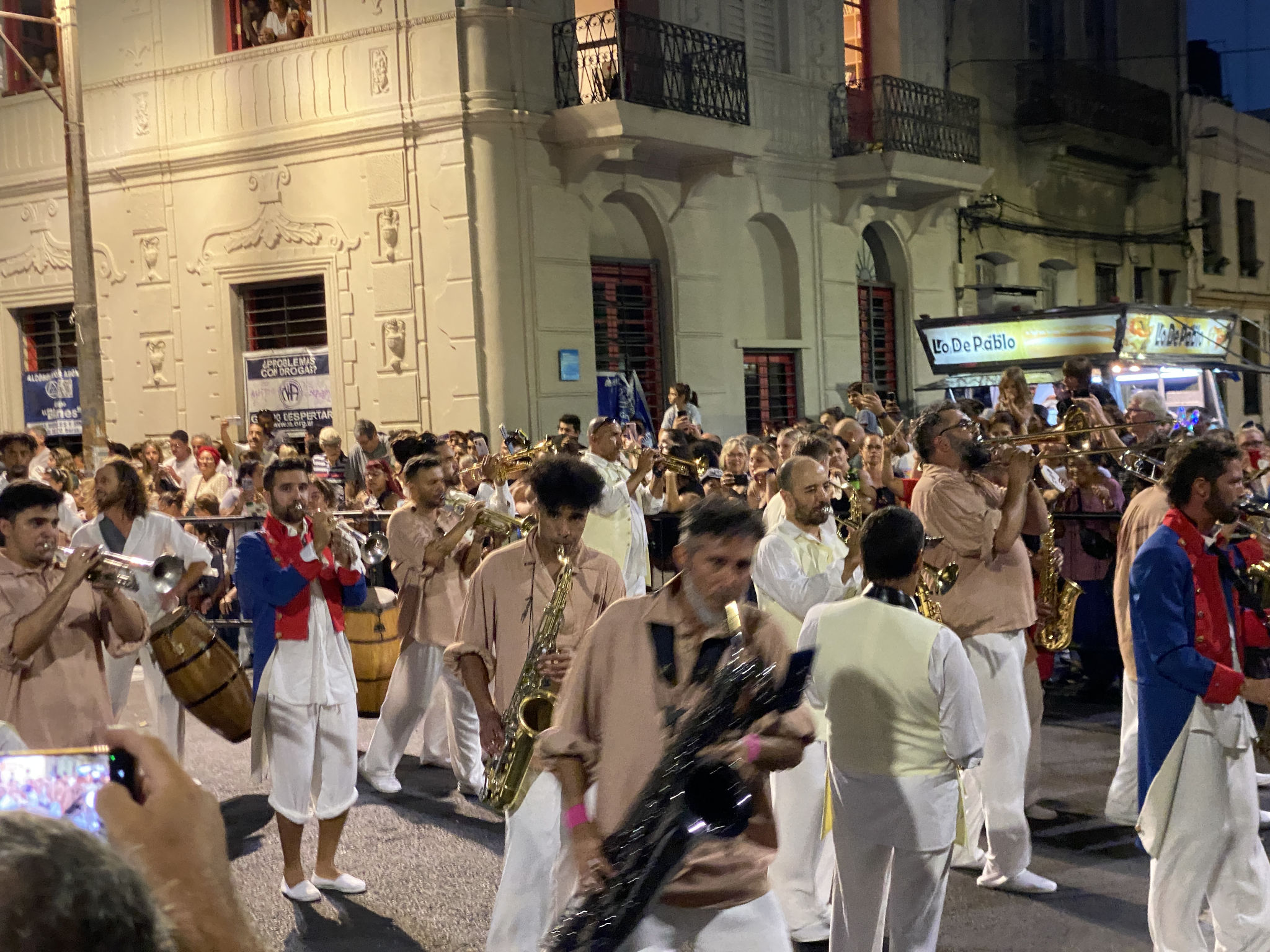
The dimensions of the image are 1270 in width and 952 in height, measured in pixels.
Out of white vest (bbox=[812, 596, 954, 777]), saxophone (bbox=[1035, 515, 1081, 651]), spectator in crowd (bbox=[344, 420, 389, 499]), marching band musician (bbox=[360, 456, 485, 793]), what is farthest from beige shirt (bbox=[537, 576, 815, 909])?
spectator in crowd (bbox=[344, 420, 389, 499])

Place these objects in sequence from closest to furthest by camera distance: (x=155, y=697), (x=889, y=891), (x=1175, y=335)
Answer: (x=889, y=891)
(x=155, y=697)
(x=1175, y=335)

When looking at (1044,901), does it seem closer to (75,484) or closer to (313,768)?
(313,768)

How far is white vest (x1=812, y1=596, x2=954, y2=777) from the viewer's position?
4.68 m

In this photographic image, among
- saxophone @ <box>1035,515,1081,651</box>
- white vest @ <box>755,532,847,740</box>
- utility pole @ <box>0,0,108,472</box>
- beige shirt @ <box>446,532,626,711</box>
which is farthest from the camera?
utility pole @ <box>0,0,108,472</box>

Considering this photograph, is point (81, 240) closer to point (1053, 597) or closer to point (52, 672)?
point (52, 672)

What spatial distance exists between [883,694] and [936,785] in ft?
1.10

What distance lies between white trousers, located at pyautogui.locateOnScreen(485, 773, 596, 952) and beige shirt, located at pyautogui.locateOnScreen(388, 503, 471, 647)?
3480mm

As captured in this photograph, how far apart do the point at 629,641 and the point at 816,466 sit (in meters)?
2.42

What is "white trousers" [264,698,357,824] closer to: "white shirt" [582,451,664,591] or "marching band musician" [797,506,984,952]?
"marching band musician" [797,506,984,952]

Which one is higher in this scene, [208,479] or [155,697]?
[208,479]

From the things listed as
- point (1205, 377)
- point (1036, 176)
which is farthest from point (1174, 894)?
point (1036, 176)

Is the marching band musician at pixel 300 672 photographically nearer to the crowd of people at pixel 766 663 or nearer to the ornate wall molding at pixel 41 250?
the crowd of people at pixel 766 663

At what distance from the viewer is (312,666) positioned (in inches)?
256

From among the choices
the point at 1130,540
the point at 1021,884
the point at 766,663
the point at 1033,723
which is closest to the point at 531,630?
the point at 766,663
